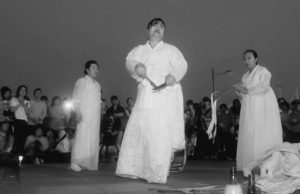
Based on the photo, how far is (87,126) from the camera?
21.5 feet

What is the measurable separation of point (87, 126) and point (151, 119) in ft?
6.32

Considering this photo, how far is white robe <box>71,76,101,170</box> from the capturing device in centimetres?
647

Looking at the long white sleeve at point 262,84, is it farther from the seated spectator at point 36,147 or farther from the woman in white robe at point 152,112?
the seated spectator at point 36,147

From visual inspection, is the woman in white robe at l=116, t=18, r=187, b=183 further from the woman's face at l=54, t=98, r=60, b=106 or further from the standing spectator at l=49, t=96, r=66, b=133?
the woman's face at l=54, t=98, r=60, b=106

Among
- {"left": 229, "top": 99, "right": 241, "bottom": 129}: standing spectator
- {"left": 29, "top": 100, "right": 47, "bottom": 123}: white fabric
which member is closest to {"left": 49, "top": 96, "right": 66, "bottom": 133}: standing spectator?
{"left": 29, "top": 100, "right": 47, "bottom": 123}: white fabric

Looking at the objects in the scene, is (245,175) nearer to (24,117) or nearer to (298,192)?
(298,192)

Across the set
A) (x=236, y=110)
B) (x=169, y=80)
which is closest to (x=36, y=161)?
(x=169, y=80)

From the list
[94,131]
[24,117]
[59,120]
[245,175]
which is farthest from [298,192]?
[59,120]

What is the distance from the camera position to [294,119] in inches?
360

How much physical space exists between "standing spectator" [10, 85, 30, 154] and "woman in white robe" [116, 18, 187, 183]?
10.8 ft

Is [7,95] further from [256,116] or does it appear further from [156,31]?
[256,116]

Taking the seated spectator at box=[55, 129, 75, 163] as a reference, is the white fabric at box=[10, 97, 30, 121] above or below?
above

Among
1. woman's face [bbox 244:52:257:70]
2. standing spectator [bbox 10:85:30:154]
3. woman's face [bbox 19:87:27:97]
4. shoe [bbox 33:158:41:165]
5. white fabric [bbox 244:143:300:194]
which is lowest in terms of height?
shoe [bbox 33:158:41:165]

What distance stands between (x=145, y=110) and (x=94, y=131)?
1884mm
